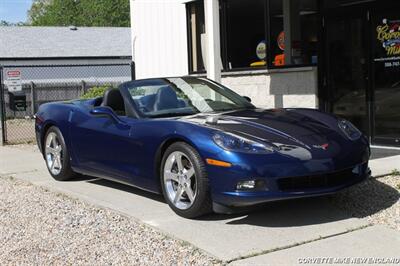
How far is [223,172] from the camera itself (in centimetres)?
513

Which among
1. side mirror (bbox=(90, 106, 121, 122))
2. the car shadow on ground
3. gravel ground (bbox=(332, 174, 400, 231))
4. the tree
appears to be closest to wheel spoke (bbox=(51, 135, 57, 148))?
side mirror (bbox=(90, 106, 121, 122))

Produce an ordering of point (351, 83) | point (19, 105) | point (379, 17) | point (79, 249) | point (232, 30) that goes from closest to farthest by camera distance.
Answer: point (79, 249)
point (379, 17)
point (351, 83)
point (232, 30)
point (19, 105)

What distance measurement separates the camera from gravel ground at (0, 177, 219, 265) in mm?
4680

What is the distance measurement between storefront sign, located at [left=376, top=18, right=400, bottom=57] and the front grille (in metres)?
4.32

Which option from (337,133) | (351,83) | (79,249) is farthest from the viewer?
(351,83)

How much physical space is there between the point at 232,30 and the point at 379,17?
3.85m

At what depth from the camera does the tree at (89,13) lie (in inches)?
2778

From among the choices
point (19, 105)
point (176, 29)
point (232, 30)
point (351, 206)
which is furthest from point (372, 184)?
point (19, 105)

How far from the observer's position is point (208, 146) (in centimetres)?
526

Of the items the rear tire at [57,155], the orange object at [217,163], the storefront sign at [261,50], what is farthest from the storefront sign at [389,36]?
the rear tire at [57,155]

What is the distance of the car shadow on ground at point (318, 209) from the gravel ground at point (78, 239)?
2.52 ft

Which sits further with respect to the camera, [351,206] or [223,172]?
[351,206]

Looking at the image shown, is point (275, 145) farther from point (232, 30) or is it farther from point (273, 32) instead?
point (232, 30)

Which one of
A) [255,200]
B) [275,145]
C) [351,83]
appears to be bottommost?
[255,200]
